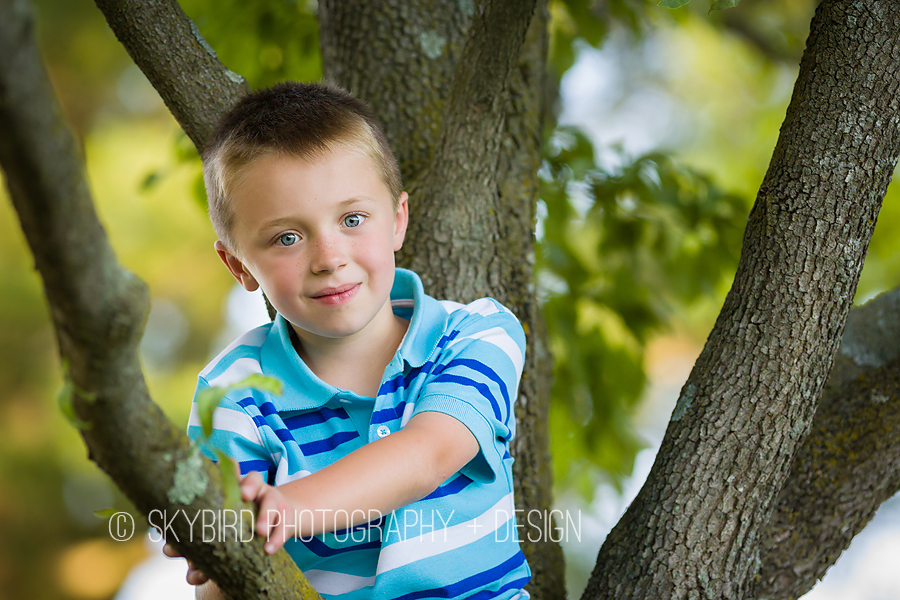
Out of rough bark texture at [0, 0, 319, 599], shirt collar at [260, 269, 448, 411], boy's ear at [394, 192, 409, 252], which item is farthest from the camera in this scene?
boy's ear at [394, 192, 409, 252]

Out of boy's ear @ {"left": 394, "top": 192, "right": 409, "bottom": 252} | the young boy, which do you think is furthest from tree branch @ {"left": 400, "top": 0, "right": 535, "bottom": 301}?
the young boy

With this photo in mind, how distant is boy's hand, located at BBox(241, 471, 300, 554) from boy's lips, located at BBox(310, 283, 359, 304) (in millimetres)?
359

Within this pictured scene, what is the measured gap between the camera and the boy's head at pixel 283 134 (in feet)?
3.47

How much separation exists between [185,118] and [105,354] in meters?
0.79

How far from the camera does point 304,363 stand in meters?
1.15

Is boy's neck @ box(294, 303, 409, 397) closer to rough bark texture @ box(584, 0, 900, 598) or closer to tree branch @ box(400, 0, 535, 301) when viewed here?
tree branch @ box(400, 0, 535, 301)

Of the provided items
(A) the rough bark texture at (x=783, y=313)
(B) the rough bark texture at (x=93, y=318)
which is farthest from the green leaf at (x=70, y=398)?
(A) the rough bark texture at (x=783, y=313)

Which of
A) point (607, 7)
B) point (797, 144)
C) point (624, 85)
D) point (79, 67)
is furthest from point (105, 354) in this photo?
point (624, 85)

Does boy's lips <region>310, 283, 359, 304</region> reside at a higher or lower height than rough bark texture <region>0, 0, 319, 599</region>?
higher

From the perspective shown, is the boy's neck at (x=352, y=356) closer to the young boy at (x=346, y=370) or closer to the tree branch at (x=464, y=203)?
the young boy at (x=346, y=370)

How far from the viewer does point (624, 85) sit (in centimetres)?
670

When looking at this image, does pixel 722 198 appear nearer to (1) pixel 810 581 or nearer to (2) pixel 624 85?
(1) pixel 810 581

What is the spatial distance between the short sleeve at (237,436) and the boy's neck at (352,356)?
0.53 ft

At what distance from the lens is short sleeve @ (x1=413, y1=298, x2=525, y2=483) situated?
39.1 inches
